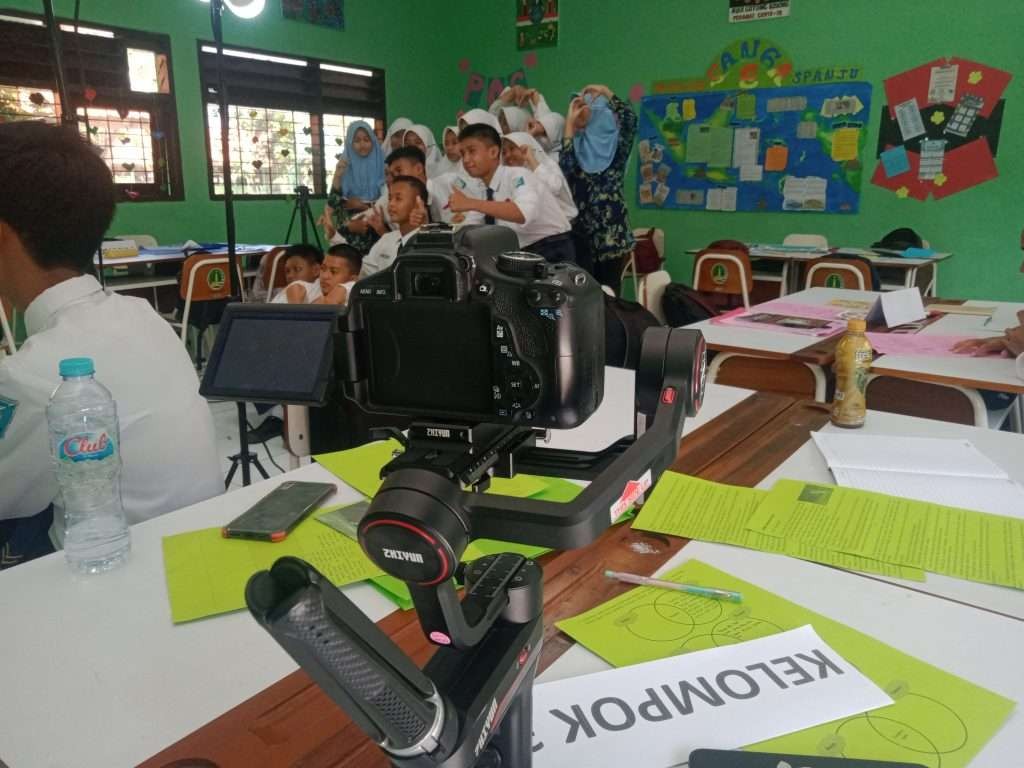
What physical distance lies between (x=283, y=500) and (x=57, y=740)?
443mm

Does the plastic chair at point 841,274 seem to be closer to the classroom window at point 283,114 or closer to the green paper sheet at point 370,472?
the green paper sheet at point 370,472

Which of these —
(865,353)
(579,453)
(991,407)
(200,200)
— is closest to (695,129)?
(200,200)

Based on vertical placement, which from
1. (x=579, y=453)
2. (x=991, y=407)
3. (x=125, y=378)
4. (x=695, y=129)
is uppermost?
(x=695, y=129)

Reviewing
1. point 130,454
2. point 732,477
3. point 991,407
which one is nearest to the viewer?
point 732,477

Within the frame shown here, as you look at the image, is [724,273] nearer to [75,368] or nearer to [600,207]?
[600,207]

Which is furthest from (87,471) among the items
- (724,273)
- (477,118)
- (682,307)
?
(477,118)

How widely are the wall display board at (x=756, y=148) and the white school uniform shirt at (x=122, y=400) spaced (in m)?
5.06

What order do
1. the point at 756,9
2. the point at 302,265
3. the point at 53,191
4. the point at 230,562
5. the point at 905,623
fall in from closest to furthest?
the point at 905,623 < the point at 230,562 < the point at 53,191 < the point at 302,265 < the point at 756,9

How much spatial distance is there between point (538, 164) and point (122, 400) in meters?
3.07

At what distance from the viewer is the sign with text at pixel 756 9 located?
17.6 feet

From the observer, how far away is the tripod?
565cm

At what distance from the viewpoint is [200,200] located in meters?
5.58

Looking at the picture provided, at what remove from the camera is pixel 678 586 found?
0.82 meters

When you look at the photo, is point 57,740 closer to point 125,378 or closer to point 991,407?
point 125,378
